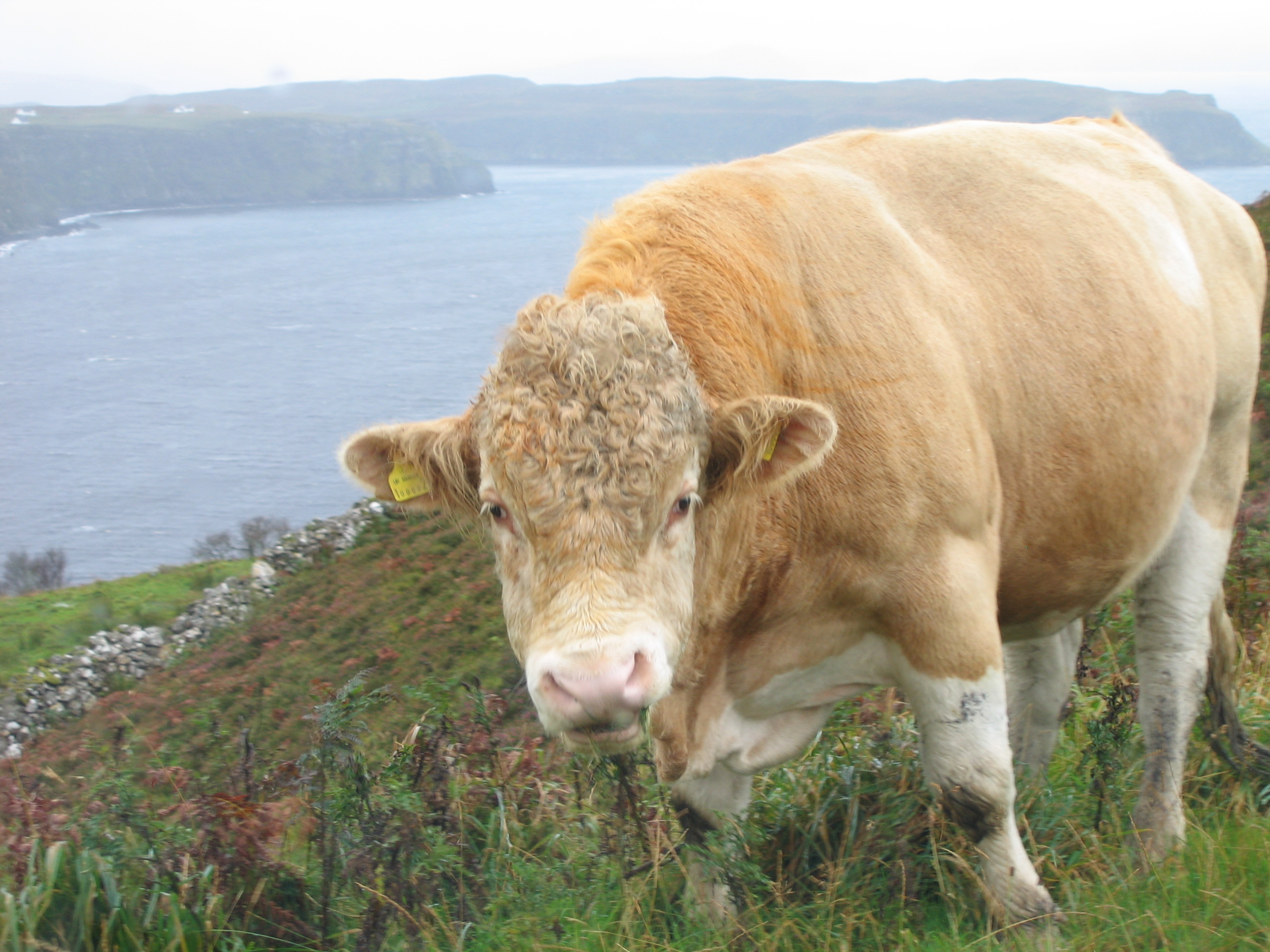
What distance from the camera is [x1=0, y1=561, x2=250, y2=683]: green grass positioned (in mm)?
39375

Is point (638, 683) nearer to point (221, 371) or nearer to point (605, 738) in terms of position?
point (605, 738)

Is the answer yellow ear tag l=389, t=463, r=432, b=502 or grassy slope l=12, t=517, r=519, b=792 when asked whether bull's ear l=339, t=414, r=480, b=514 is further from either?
grassy slope l=12, t=517, r=519, b=792

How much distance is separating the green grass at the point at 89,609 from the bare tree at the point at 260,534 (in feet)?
19.4

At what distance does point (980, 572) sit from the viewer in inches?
139

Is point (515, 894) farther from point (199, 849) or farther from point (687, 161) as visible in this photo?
point (687, 161)

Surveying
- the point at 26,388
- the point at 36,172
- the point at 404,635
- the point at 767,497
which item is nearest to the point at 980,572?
the point at 767,497

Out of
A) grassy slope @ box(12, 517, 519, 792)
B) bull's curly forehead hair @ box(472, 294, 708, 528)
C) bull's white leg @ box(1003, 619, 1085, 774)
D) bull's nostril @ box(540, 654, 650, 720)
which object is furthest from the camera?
grassy slope @ box(12, 517, 519, 792)

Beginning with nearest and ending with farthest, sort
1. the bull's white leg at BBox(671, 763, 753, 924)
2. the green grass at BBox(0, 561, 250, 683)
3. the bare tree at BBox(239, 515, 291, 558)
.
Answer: the bull's white leg at BBox(671, 763, 753, 924) → the green grass at BBox(0, 561, 250, 683) → the bare tree at BBox(239, 515, 291, 558)

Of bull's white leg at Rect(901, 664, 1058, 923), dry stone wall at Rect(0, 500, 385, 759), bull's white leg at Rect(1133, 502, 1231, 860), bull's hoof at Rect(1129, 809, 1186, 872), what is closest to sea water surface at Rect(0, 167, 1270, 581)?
dry stone wall at Rect(0, 500, 385, 759)

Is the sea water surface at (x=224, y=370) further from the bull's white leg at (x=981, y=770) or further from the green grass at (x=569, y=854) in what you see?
the bull's white leg at (x=981, y=770)

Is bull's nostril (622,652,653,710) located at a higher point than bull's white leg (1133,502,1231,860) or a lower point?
higher

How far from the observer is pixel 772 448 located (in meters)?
3.03

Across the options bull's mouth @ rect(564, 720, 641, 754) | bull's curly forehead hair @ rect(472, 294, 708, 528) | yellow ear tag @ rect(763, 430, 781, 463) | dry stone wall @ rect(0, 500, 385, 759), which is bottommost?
dry stone wall @ rect(0, 500, 385, 759)

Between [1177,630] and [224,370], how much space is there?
141 meters
